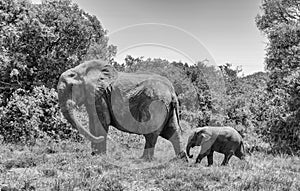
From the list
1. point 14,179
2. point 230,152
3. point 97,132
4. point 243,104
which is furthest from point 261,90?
point 14,179

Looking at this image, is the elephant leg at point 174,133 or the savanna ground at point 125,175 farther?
the elephant leg at point 174,133

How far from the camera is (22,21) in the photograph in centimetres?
1541

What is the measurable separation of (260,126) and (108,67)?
10.0 metres

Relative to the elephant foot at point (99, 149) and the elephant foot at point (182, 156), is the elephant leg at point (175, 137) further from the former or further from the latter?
the elephant foot at point (99, 149)

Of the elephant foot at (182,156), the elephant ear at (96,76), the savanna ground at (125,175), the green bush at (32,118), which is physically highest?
the elephant ear at (96,76)

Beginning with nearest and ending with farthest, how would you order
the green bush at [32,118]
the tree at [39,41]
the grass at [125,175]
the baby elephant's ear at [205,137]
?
the grass at [125,175] → the baby elephant's ear at [205,137] → the green bush at [32,118] → the tree at [39,41]

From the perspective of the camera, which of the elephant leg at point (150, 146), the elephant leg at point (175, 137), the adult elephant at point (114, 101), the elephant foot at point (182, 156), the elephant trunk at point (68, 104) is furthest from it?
the elephant leg at point (175, 137)

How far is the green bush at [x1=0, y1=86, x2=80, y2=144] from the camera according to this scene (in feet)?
44.2

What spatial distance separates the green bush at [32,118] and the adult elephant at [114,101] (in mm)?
4089

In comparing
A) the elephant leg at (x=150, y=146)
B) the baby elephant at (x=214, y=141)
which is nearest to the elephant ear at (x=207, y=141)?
the baby elephant at (x=214, y=141)

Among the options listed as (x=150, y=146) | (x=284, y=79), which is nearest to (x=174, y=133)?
(x=150, y=146)

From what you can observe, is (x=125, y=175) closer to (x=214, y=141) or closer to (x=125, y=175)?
(x=125, y=175)

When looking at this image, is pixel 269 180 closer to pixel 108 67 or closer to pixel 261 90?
pixel 108 67

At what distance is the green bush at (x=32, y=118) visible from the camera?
1348cm
